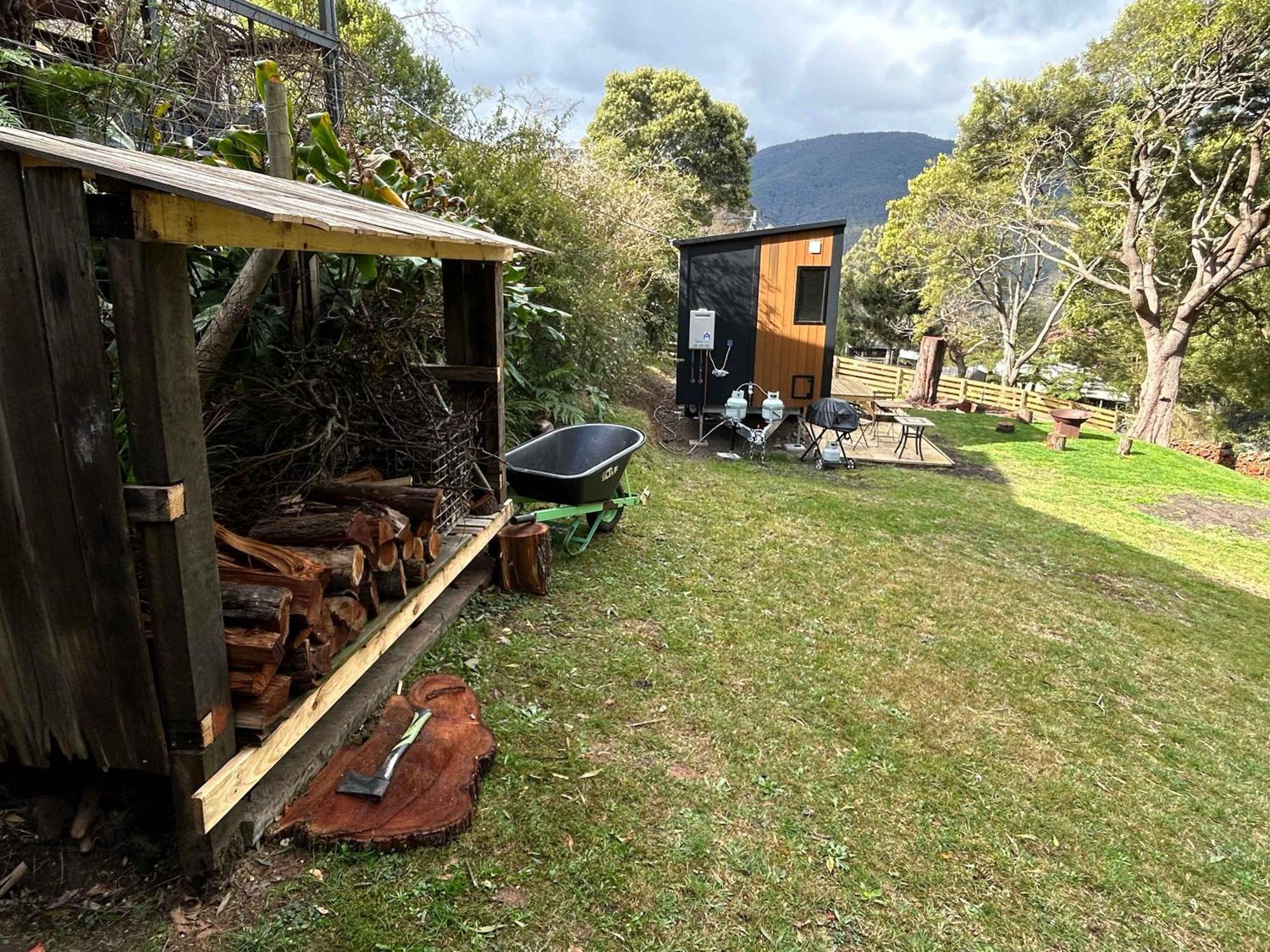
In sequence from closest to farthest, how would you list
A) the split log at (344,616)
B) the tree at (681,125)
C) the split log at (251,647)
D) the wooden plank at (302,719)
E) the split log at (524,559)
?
1. the wooden plank at (302,719)
2. the split log at (251,647)
3. the split log at (344,616)
4. the split log at (524,559)
5. the tree at (681,125)

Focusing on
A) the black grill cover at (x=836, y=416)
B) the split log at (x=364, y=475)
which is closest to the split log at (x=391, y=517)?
the split log at (x=364, y=475)

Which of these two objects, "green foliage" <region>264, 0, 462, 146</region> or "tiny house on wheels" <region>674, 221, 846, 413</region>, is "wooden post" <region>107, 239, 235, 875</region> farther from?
"tiny house on wheels" <region>674, 221, 846, 413</region>

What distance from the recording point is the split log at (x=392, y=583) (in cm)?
274

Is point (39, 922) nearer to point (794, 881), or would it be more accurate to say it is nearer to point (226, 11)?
point (794, 881)

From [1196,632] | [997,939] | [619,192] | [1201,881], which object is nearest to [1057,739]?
[1201,881]

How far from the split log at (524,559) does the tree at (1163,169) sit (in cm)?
1483

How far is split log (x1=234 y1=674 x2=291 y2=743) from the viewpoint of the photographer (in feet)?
6.48

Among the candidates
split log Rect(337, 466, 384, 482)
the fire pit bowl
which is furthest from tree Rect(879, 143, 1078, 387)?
split log Rect(337, 466, 384, 482)

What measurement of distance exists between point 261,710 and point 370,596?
649 mm

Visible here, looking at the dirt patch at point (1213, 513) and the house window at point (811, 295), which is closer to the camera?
the dirt patch at point (1213, 513)

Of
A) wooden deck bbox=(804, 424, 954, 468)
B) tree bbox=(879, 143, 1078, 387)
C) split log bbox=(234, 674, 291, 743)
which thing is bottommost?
wooden deck bbox=(804, 424, 954, 468)

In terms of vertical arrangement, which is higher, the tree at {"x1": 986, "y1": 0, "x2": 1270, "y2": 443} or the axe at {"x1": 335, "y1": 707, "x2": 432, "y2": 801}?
the tree at {"x1": 986, "y1": 0, "x2": 1270, "y2": 443}

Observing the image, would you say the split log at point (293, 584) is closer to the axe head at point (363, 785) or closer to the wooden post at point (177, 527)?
the wooden post at point (177, 527)

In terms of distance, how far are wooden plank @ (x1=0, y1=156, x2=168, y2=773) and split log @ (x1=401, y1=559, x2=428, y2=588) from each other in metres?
1.15
